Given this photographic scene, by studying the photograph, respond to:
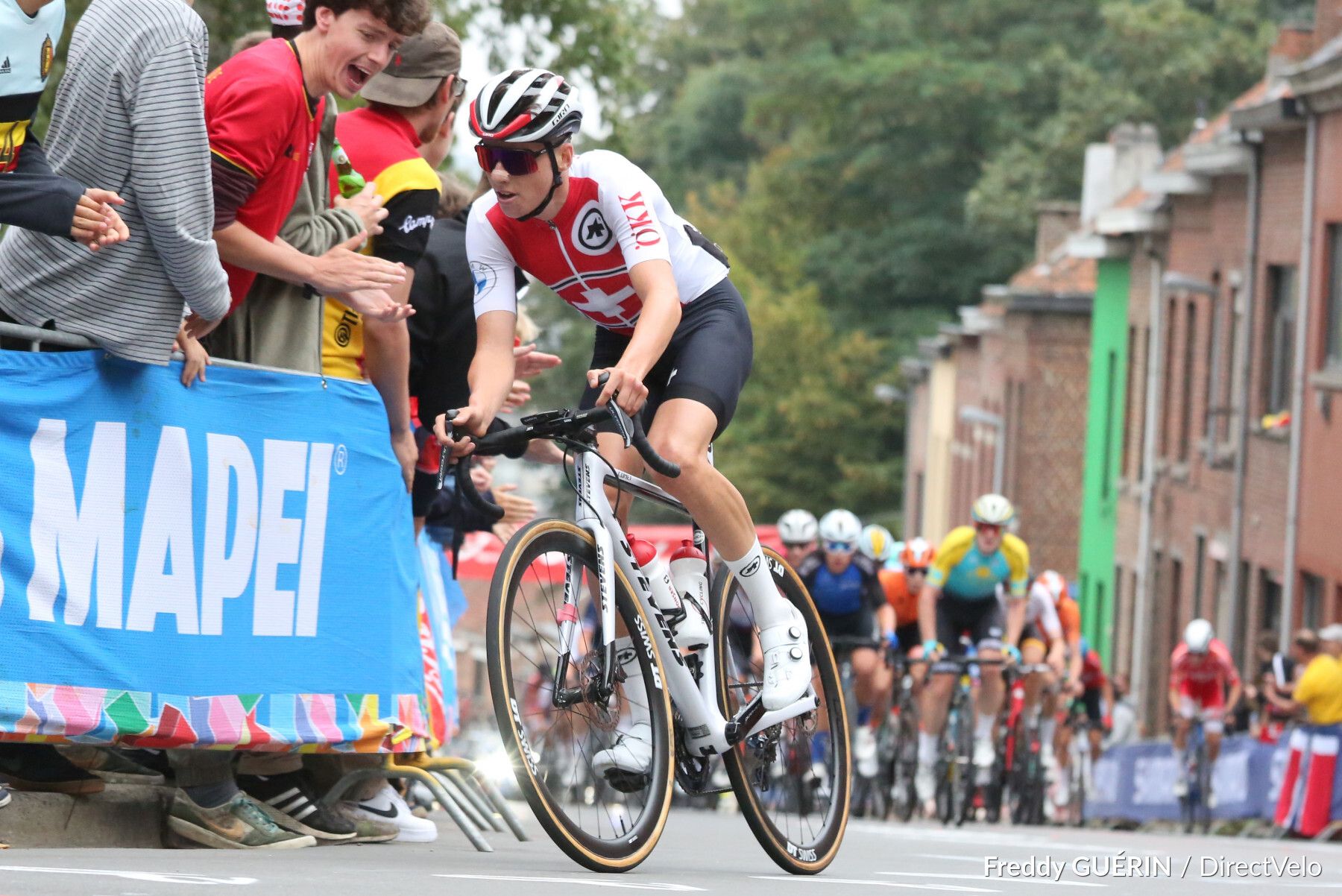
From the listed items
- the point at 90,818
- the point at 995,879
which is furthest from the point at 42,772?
the point at 995,879

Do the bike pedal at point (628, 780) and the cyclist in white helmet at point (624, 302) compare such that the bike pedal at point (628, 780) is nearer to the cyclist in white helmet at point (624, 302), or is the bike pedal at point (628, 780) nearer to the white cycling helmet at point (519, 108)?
the cyclist in white helmet at point (624, 302)

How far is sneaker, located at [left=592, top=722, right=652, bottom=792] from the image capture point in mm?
6629

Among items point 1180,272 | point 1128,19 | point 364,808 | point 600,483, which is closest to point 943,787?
point 364,808

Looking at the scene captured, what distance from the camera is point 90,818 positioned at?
716 centimetres

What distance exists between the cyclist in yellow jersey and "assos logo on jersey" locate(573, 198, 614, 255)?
38.0 ft

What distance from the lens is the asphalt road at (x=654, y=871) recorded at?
19.0 ft

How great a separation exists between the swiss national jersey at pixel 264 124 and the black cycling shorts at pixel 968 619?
483 inches

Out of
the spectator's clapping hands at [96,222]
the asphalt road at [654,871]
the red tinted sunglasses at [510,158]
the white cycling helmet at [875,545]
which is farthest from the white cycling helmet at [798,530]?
the spectator's clapping hands at [96,222]

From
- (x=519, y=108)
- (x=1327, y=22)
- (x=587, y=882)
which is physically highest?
(x=1327, y=22)

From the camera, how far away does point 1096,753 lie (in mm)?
25188

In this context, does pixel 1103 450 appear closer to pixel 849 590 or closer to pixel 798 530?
pixel 798 530

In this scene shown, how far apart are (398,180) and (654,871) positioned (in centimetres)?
244

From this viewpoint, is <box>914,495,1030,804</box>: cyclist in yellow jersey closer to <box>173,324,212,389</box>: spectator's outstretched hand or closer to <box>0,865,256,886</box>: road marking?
<box>173,324,212,389</box>: spectator's outstretched hand

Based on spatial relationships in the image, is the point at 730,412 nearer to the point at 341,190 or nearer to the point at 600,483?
the point at 600,483
